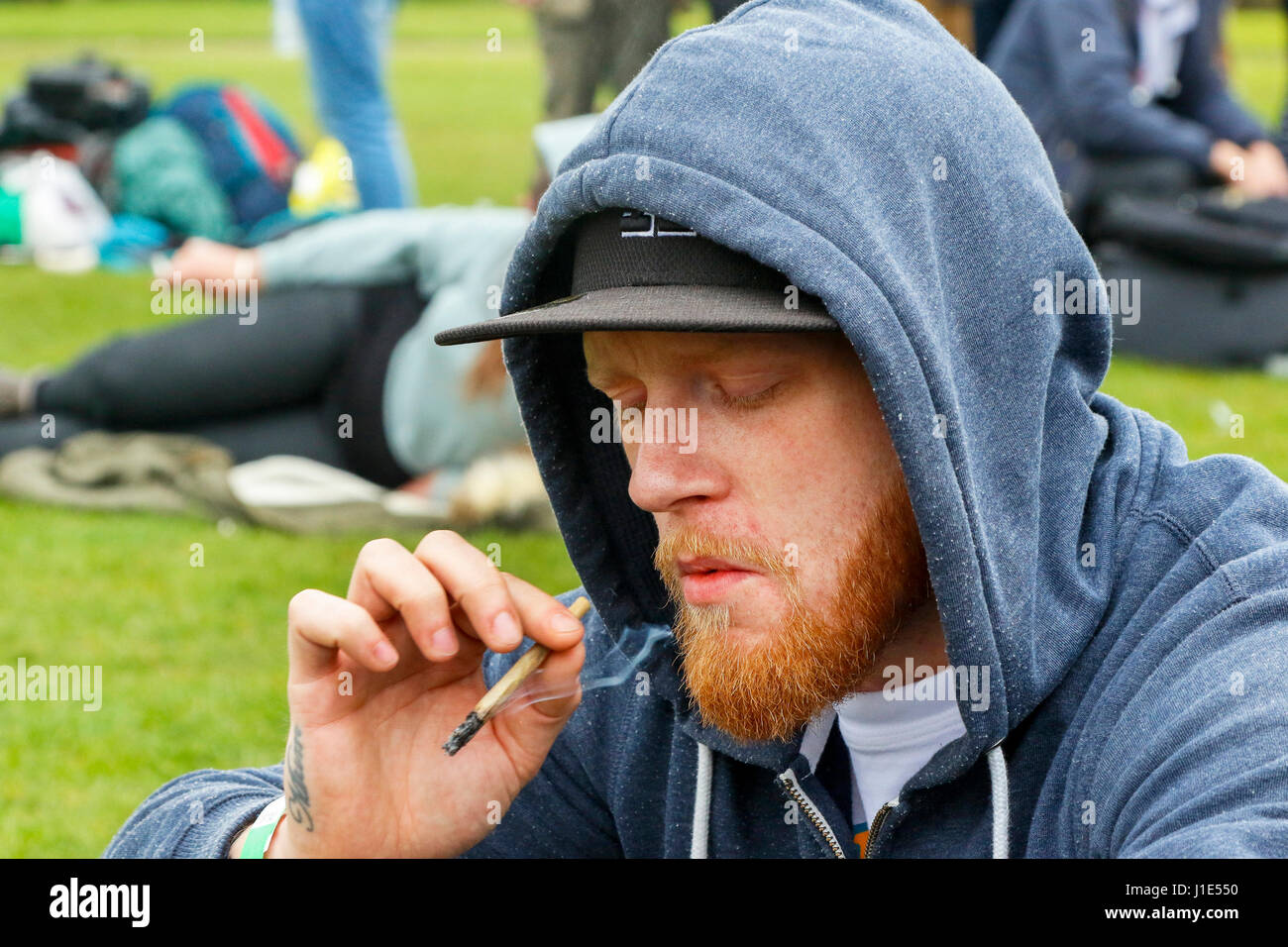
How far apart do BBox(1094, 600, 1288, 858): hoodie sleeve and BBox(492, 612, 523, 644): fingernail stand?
2.32 ft

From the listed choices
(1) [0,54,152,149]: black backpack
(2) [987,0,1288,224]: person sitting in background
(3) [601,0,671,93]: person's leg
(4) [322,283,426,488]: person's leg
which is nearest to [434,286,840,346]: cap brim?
(4) [322,283,426,488]: person's leg

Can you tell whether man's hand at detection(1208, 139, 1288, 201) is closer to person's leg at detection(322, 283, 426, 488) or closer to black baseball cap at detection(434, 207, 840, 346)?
person's leg at detection(322, 283, 426, 488)

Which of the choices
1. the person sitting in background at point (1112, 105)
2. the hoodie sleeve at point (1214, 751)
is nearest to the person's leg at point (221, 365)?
the person sitting in background at point (1112, 105)

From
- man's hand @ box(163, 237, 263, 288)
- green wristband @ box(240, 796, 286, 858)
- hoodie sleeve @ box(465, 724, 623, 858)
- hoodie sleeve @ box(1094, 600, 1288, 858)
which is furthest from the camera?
man's hand @ box(163, 237, 263, 288)

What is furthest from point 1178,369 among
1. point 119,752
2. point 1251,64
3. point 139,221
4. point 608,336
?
point 1251,64

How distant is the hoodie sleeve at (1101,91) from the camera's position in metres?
7.49

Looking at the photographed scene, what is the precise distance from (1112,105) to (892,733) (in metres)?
6.17

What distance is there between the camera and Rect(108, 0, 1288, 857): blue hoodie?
1.73 metres

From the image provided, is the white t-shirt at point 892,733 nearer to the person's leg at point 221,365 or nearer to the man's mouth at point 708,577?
the man's mouth at point 708,577

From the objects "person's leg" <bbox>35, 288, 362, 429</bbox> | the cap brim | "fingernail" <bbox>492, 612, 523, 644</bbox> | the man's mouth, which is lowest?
"fingernail" <bbox>492, 612, 523, 644</bbox>

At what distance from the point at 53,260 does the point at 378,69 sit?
2254mm

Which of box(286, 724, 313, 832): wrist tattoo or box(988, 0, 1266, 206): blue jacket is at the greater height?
box(988, 0, 1266, 206): blue jacket

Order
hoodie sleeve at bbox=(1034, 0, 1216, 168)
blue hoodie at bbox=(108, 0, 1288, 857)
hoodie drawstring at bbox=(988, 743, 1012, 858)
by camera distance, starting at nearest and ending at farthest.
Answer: blue hoodie at bbox=(108, 0, 1288, 857) < hoodie drawstring at bbox=(988, 743, 1012, 858) < hoodie sleeve at bbox=(1034, 0, 1216, 168)

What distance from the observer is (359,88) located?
8219mm
